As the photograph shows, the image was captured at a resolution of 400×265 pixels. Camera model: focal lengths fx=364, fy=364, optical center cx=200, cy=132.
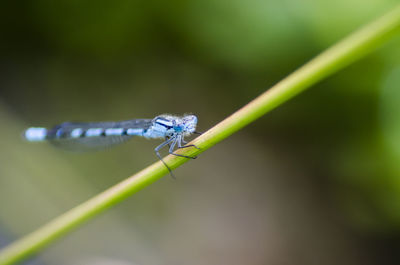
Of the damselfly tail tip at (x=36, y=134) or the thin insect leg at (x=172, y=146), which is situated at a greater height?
the damselfly tail tip at (x=36, y=134)

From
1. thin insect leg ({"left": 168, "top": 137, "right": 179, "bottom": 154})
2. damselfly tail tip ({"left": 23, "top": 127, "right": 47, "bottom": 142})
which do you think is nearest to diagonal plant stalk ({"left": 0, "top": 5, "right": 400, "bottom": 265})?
thin insect leg ({"left": 168, "top": 137, "right": 179, "bottom": 154})

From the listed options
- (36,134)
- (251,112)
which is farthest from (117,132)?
(251,112)

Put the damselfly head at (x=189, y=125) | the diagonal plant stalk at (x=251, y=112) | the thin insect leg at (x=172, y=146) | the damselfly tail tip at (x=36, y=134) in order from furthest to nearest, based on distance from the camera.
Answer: the damselfly tail tip at (x=36, y=134), the damselfly head at (x=189, y=125), the thin insect leg at (x=172, y=146), the diagonal plant stalk at (x=251, y=112)

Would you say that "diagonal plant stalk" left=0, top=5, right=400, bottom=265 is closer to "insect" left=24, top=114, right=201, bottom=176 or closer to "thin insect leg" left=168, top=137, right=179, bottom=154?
"thin insect leg" left=168, top=137, right=179, bottom=154

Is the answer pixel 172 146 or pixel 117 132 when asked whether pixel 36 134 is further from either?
pixel 172 146

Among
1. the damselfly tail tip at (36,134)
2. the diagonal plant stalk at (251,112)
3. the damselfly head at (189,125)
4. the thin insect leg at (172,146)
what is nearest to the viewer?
the diagonal plant stalk at (251,112)

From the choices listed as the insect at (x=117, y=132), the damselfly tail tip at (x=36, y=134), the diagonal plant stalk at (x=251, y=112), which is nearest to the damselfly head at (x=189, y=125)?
the insect at (x=117, y=132)

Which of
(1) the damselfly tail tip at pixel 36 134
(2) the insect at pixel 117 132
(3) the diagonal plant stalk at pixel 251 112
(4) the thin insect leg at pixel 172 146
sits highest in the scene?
(1) the damselfly tail tip at pixel 36 134

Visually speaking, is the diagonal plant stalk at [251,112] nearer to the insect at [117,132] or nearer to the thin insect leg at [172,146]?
the thin insect leg at [172,146]
